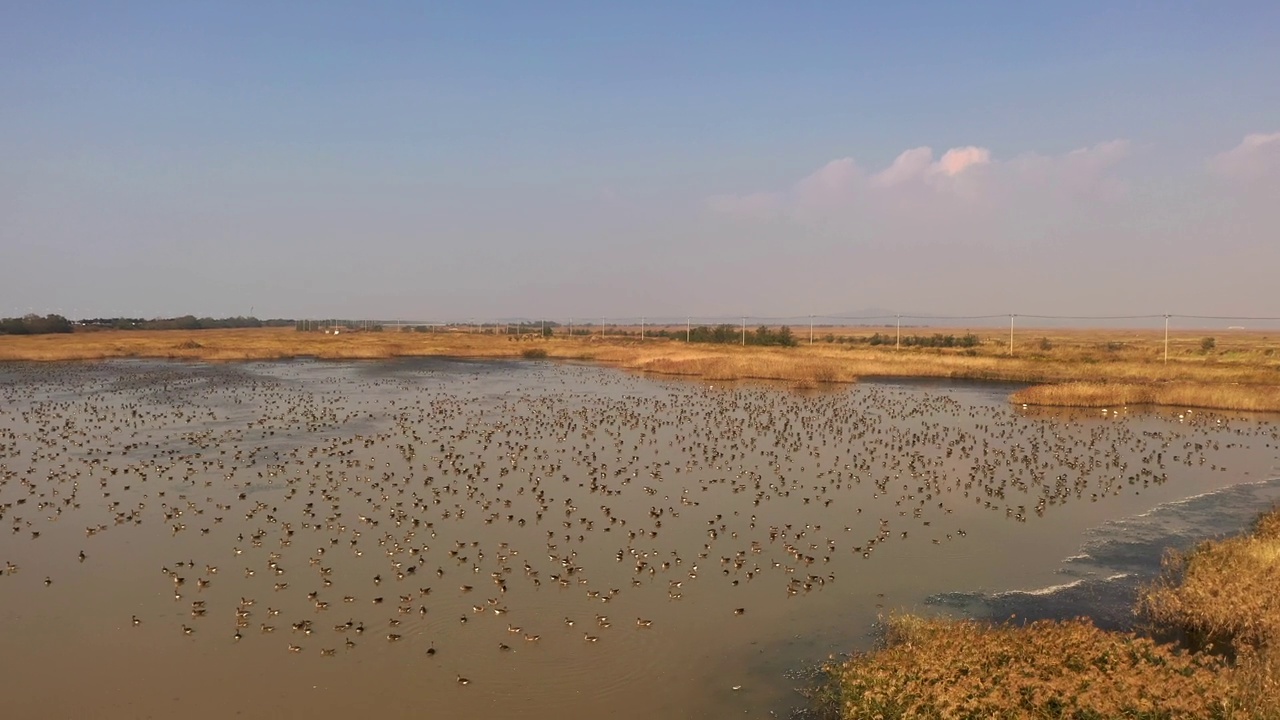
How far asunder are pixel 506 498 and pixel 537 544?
391 centimetres

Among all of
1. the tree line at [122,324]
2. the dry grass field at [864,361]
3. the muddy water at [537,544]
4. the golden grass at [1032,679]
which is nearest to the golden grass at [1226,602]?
the muddy water at [537,544]

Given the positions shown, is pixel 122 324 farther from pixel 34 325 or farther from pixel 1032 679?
pixel 1032 679

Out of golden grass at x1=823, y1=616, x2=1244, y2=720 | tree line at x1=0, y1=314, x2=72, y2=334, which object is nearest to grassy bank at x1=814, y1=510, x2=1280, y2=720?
golden grass at x1=823, y1=616, x2=1244, y2=720

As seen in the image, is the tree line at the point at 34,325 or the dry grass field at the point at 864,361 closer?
the dry grass field at the point at 864,361

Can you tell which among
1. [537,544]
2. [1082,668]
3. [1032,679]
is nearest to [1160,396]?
[537,544]

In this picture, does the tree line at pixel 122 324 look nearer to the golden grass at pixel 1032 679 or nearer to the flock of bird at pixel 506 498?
the flock of bird at pixel 506 498

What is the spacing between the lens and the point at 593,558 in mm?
15289

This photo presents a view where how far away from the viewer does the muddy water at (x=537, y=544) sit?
1062cm

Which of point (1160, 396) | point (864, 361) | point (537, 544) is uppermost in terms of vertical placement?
point (864, 361)

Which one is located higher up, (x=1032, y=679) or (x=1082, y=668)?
(x=1032, y=679)

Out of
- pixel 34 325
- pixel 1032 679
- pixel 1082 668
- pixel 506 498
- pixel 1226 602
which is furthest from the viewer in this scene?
pixel 34 325

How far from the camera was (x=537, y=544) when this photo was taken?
16109mm

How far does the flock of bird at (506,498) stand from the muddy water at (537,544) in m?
0.10

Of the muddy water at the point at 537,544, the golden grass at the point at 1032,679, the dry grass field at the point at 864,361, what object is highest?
the dry grass field at the point at 864,361
